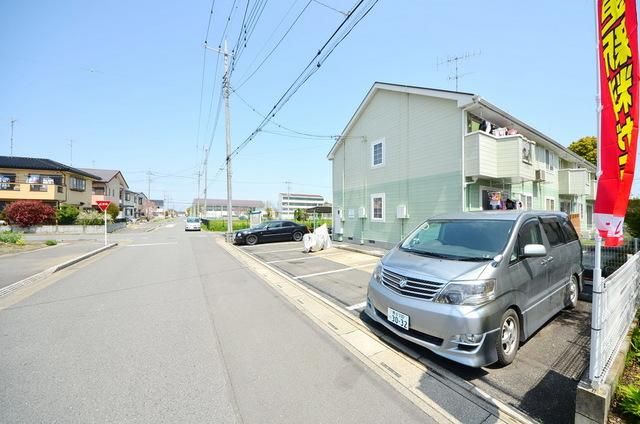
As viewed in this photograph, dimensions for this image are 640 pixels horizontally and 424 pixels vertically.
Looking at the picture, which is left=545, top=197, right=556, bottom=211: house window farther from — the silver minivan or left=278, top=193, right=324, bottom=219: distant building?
left=278, top=193, right=324, bottom=219: distant building

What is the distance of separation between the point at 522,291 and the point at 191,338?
4.28 m

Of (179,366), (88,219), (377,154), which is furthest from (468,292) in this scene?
(88,219)

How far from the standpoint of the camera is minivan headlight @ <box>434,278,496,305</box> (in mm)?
2922

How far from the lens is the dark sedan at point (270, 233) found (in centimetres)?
1553

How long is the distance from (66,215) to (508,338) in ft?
103

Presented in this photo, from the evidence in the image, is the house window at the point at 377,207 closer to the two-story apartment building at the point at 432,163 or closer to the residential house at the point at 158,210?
the two-story apartment building at the point at 432,163

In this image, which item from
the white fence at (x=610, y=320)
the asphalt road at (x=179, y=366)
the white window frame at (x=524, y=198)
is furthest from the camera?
the white window frame at (x=524, y=198)

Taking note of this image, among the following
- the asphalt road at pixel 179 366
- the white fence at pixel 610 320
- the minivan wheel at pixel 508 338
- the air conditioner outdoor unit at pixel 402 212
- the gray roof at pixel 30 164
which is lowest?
the asphalt road at pixel 179 366

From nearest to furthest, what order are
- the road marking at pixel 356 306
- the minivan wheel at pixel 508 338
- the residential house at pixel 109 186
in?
1. the minivan wheel at pixel 508 338
2. the road marking at pixel 356 306
3. the residential house at pixel 109 186

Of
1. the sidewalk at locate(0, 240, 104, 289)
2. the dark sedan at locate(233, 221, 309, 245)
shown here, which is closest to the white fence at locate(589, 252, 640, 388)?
the sidewalk at locate(0, 240, 104, 289)

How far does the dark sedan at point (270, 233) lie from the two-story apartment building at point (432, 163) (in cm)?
244

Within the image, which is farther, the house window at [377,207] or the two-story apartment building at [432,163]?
the house window at [377,207]

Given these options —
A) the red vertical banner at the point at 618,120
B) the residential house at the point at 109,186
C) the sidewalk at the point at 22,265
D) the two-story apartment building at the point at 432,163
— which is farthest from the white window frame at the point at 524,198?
the residential house at the point at 109,186

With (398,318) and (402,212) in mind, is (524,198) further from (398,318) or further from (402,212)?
(398,318)
